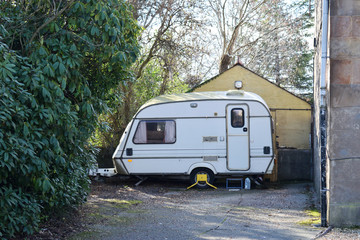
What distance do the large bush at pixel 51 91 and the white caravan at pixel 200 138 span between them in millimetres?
4947

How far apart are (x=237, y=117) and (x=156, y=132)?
7.90 feet

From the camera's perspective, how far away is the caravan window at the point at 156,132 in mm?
14281

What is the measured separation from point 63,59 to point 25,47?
2.11 ft

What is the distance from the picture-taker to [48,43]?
7.42 m

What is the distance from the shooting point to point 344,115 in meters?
8.27

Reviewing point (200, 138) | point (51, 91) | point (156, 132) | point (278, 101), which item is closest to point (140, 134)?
point (156, 132)

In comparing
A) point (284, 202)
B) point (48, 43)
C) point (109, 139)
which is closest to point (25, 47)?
point (48, 43)

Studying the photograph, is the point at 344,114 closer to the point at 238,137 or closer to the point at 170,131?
the point at 238,137

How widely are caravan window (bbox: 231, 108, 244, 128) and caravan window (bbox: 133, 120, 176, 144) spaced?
1.75 meters

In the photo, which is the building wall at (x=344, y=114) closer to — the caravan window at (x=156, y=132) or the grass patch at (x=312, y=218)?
the grass patch at (x=312, y=218)

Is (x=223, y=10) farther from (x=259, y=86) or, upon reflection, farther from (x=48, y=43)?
(x=48, y=43)

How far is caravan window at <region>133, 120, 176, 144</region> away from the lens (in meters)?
14.3

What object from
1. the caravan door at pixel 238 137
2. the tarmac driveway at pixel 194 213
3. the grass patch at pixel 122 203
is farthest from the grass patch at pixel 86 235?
the caravan door at pixel 238 137

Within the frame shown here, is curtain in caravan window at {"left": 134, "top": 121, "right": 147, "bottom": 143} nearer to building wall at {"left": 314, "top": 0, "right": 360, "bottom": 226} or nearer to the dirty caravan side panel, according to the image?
the dirty caravan side panel
